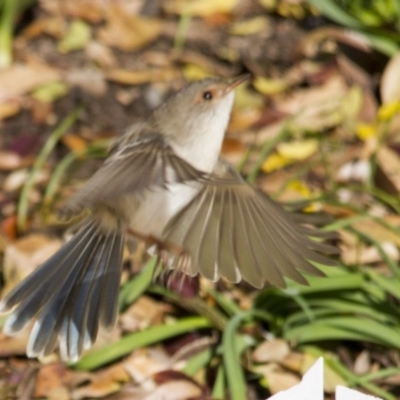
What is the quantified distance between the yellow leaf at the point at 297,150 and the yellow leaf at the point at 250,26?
1.38 m

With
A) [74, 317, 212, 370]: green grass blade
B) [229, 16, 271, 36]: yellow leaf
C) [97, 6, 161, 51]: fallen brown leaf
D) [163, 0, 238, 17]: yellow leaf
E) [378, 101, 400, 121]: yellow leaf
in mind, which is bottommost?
[74, 317, 212, 370]: green grass blade

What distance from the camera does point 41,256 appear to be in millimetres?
4086

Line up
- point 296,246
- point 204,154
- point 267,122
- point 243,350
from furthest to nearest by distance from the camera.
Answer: point 267,122
point 243,350
point 204,154
point 296,246

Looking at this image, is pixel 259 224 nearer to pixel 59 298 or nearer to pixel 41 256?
pixel 59 298

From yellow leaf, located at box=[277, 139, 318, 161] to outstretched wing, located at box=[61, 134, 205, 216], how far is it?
1402mm

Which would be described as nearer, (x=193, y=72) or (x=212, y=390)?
(x=212, y=390)

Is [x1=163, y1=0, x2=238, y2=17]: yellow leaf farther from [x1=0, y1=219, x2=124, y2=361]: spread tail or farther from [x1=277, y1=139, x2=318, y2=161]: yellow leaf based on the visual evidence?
[x1=0, y1=219, x2=124, y2=361]: spread tail

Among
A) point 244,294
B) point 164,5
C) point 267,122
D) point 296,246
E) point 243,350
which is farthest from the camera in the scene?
point 164,5

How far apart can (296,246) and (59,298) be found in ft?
2.71

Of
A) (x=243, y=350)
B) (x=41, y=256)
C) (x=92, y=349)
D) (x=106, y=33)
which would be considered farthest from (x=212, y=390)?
(x=106, y=33)

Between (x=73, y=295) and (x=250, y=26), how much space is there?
2983mm

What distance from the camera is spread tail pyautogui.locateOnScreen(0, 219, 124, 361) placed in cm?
323

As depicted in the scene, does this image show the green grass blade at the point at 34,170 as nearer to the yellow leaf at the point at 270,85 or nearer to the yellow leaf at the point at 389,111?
the yellow leaf at the point at 270,85

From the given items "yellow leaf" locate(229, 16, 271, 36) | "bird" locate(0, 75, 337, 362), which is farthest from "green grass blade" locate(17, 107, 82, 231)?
"yellow leaf" locate(229, 16, 271, 36)
